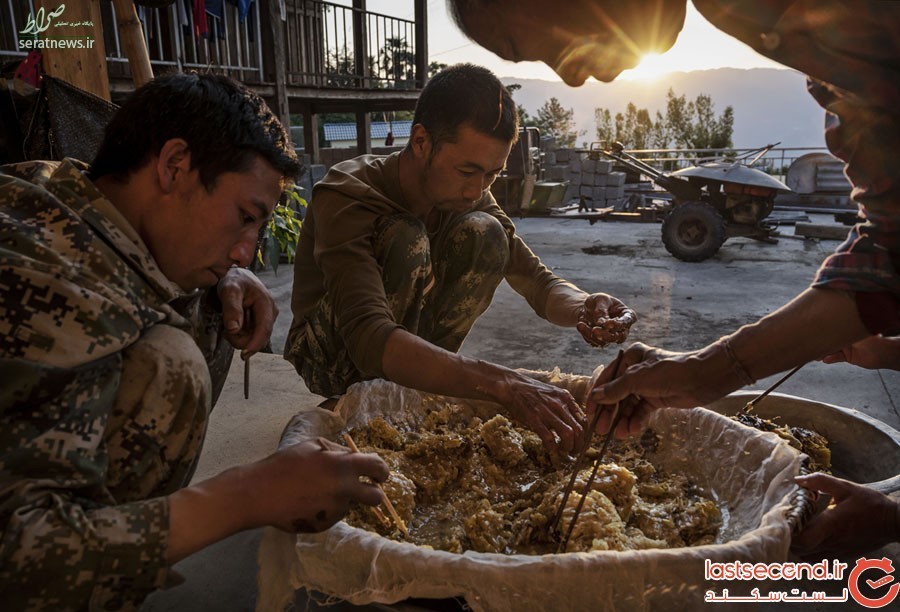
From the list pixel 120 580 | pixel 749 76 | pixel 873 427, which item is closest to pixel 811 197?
pixel 873 427

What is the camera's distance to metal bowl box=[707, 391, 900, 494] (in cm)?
235

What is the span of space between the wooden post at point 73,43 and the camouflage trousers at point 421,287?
77.2 inches

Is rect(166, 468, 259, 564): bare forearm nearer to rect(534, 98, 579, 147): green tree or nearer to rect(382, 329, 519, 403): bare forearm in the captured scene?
rect(382, 329, 519, 403): bare forearm

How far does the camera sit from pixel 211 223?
1594 millimetres

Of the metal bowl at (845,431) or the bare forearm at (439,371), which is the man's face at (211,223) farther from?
the metal bowl at (845,431)

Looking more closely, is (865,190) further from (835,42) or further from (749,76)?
(749,76)

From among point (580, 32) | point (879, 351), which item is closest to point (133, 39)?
point (580, 32)

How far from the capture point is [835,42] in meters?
1.35

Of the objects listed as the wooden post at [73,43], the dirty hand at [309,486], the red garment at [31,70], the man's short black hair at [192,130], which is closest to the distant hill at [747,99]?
the red garment at [31,70]

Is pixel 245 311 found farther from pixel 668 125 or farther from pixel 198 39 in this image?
pixel 668 125

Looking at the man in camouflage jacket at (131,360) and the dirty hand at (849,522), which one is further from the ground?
the man in camouflage jacket at (131,360)

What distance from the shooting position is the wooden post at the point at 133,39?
3.45m

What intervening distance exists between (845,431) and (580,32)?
2001mm

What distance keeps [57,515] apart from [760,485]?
181 cm
